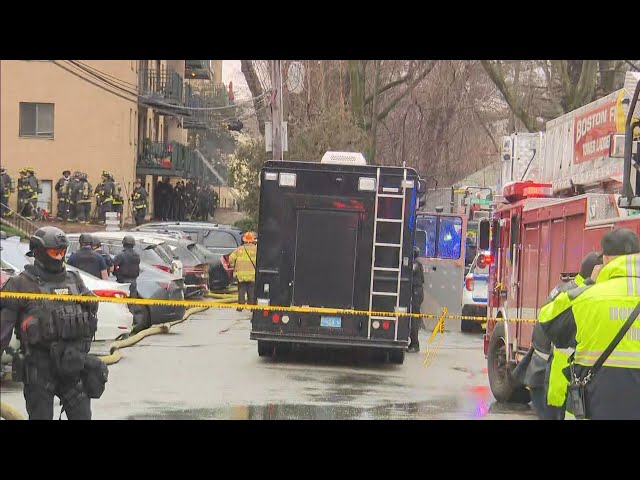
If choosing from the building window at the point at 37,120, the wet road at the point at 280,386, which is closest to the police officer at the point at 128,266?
the wet road at the point at 280,386

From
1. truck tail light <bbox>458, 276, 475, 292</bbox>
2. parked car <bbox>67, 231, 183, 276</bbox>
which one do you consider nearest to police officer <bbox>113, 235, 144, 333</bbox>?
parked car <bbox>67, 231, 183, 276</bbox>

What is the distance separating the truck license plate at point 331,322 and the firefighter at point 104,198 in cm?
1957

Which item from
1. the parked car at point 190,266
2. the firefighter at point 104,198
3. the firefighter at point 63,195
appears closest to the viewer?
the parked car at point 190,266

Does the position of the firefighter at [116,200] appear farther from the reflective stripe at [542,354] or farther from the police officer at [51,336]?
the reflective stripe at [542,354]

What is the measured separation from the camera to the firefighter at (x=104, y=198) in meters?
32.4

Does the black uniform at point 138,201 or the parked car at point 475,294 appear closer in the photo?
the parked car at point 475,294

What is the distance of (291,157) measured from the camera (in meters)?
32.4

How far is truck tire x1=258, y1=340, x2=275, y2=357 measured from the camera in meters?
15.0

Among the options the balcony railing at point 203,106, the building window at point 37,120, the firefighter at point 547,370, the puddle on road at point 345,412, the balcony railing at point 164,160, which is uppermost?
the balcony railing at point 203,106

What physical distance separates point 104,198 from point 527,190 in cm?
2279

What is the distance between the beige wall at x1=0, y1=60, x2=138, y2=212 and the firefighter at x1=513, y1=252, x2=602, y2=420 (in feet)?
91.1

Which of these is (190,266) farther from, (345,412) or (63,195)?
(345,412)

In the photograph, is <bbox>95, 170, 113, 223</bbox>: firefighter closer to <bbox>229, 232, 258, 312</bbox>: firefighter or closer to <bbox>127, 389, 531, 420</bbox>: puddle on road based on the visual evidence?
<bbox>229, 232, 258, 312</bbox>: firefighter
